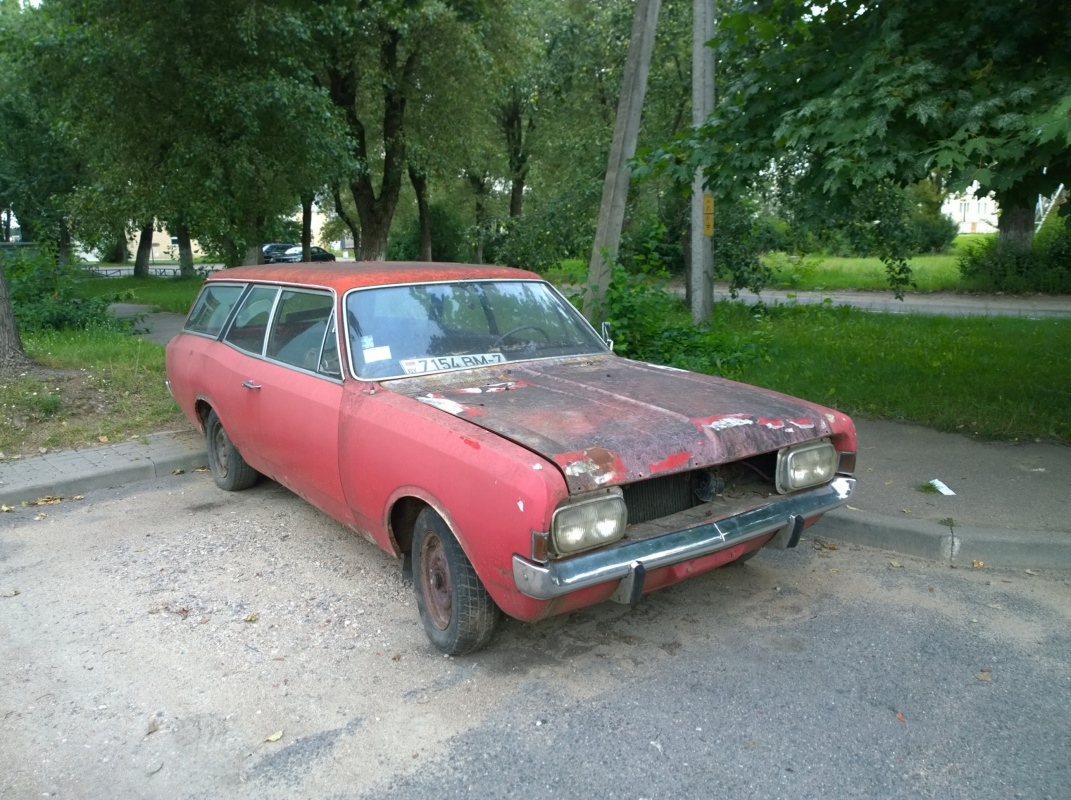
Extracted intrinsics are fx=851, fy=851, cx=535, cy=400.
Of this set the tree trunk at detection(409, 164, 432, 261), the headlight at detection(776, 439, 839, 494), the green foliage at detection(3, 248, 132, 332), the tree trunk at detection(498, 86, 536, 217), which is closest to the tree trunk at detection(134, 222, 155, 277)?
the tree trunk at detection(409, 164, 432, 261)

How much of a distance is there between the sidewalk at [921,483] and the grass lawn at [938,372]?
315 mm

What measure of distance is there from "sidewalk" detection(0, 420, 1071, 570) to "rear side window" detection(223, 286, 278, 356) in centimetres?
153

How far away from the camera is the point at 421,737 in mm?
3092

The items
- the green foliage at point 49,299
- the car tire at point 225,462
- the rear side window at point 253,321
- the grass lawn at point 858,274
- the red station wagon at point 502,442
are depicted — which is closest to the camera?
the red station wagon at point 502,442

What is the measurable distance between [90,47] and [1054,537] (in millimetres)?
13249

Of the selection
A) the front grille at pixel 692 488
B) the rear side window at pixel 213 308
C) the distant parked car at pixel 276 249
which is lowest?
the front grille at pixel 692 488

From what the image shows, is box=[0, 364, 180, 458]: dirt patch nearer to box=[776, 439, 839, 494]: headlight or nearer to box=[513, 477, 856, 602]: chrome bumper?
box=[513, 477, 856, 602]: chrome bumper

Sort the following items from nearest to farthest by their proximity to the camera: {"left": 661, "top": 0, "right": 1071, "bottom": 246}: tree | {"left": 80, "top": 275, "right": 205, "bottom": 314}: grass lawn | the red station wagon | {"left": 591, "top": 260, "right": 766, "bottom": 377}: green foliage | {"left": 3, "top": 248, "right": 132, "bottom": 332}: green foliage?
the red station wagon, {"left": 661, "top": 0, "right": 1071, "bottom": 246}: tree, {"left": 591, "top": 260, "right": 766, "bottom": 377}: green foliage, {"left": 3, "top": 248, "right": 132, "bottom": 332}: green foliage, {"left": 80, "top": 275, "right": 205, "bottom": 314}: grass lawn

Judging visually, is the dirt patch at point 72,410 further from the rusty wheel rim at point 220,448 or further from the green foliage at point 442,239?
the green foliage at point 442,239

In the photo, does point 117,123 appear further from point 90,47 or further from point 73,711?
point 73,711

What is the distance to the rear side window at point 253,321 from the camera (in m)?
5.26

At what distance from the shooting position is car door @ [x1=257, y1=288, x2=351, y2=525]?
168 inches

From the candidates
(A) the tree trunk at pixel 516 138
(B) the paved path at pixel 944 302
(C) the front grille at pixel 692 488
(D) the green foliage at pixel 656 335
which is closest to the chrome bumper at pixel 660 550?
(C) the front grille at pixel 692 488

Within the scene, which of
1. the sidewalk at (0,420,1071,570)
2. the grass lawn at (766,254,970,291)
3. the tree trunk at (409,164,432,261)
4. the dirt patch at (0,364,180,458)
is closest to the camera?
the sidewalk at (0,420,1071,570)
